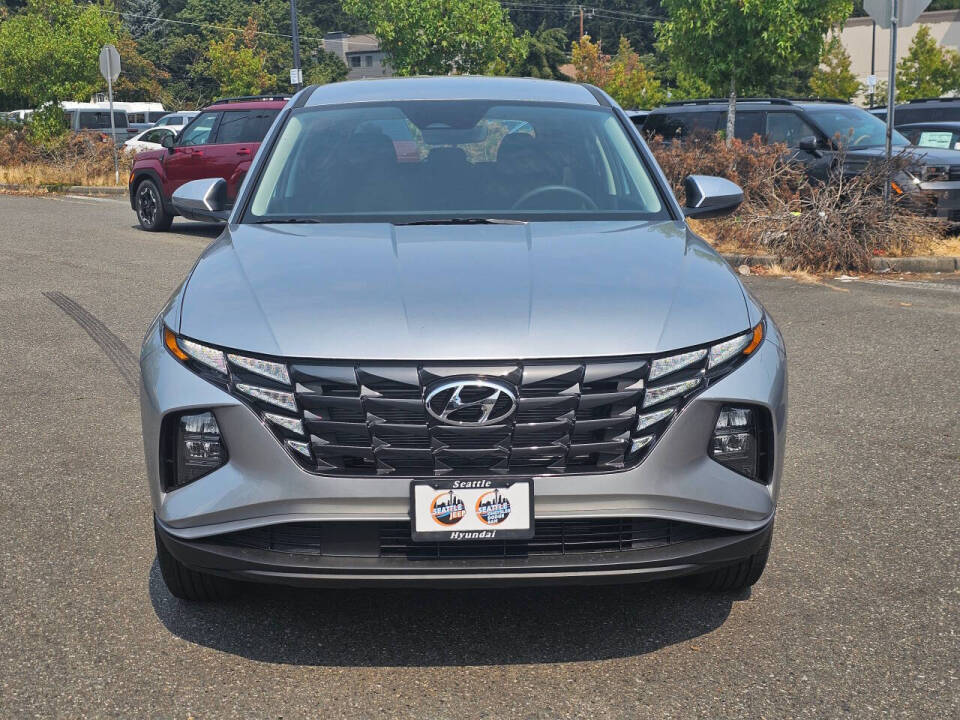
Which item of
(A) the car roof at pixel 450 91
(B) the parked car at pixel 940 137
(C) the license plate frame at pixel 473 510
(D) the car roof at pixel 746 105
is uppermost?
(A) the car roof at pixel 450 91

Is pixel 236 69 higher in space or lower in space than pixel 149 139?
lower

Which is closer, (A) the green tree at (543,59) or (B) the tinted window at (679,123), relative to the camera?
(B) the tinted window at (679,123)

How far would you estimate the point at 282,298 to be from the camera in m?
3.40

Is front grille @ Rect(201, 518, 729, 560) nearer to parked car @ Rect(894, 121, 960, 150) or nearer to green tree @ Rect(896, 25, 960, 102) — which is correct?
parked car @ Rect(894, 121, 960, 150)

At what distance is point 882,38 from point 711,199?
7852cm

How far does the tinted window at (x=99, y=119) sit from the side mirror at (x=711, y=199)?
39.1m

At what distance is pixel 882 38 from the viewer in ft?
252

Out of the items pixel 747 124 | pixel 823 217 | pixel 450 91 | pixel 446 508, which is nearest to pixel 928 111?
pixel 747 124

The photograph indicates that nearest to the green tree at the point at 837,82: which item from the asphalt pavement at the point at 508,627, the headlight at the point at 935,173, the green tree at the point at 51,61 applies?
the green tree at the point at 51,61

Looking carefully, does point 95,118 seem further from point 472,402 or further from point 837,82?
point 472,402

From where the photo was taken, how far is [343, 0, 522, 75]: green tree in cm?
3688

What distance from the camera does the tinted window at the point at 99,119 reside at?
41281 mm

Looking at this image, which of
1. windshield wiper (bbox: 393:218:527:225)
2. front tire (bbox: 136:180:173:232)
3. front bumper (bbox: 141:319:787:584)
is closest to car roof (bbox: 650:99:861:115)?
front tire (bbox: 136:180:173:232)

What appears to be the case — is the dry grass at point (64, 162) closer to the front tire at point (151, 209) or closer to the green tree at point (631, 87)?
the front tire at point (151, 209)
